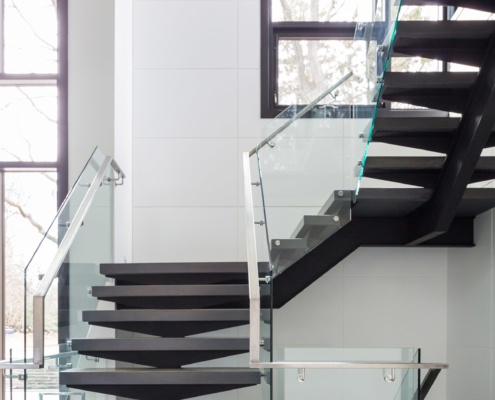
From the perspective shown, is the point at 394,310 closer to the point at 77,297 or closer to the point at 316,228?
the point at 316,228

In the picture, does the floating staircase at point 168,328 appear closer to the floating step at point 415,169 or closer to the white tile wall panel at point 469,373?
the floating step at point 415,169

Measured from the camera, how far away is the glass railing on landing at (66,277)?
15.8 ft

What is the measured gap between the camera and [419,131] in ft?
19.3

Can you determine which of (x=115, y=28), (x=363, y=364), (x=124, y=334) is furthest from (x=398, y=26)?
(x=124, y=334)

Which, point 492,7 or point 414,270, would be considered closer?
point 492,7

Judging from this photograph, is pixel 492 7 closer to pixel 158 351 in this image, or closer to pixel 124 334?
pixel 158 351

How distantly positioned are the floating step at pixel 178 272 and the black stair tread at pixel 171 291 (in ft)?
1.18

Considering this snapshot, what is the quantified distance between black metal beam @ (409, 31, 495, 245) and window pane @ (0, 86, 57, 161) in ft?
11.0

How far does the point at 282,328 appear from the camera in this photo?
7750 mm

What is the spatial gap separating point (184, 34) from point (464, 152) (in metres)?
3.21

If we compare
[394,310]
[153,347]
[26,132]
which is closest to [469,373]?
[394,310]

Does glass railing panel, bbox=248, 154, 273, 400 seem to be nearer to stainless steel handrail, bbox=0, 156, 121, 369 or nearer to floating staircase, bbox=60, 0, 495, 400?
floating staircase, bbox=60, 0, 495, 400

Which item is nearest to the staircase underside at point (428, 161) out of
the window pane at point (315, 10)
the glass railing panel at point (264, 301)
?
the glass railing panel at point (264, 301)

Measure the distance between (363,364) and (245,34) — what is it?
4335mm
